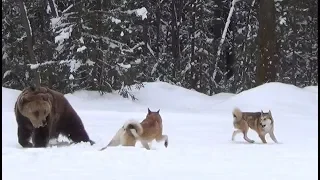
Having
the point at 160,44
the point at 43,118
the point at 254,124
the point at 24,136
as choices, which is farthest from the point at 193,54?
the point at 43,118

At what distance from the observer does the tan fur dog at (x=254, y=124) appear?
8966 millimetres

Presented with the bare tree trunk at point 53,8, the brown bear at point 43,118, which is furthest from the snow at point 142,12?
the brown bear at point 43,118

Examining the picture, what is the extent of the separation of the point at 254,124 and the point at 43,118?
353 centimetres

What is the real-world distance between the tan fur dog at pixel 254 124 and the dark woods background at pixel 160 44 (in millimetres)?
8243

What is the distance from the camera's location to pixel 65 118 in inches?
302

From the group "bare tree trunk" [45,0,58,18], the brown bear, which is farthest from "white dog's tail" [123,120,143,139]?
"bare tree trunk" [45,0,58,18]

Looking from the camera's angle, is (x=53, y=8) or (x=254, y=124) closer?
(x=254, y=124)

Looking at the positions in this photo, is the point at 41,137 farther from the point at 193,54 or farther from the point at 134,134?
the point at 193,54

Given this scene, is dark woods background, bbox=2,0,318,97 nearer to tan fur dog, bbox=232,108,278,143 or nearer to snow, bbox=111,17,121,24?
snow, bbox=111,17,121,24

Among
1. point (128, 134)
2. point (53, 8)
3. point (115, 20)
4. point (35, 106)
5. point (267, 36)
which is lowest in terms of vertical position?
point (128, 134)

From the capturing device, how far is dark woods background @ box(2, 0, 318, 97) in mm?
17438

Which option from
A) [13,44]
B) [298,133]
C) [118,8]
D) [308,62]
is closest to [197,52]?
[308,62]

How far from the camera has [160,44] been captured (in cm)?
2920

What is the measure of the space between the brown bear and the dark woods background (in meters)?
9.16
